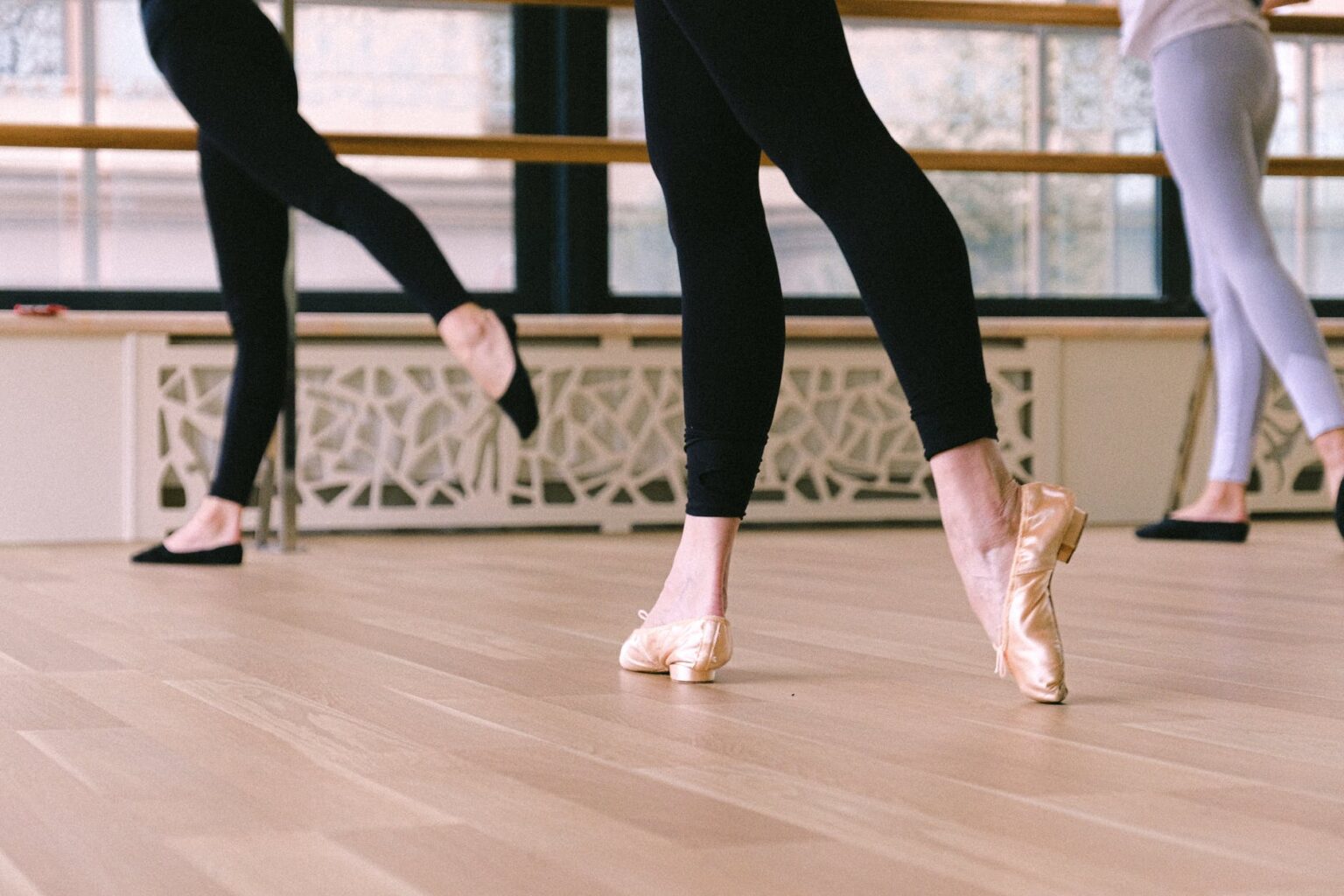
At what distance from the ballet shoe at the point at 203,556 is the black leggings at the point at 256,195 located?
0.07 meters

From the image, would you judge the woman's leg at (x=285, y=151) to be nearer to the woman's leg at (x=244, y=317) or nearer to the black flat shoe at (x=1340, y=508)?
the woman's leg at (x=244, y=317)

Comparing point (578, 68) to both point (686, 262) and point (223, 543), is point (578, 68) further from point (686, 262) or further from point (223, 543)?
point (686, 262)

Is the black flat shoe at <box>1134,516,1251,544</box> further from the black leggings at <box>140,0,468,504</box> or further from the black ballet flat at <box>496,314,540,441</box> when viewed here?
the black leggings at <box>140,0,468,504</box>

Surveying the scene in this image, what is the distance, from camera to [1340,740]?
99 cm

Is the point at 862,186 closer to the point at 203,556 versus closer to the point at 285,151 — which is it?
the point at 285,151

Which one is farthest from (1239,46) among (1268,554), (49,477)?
(49,477)

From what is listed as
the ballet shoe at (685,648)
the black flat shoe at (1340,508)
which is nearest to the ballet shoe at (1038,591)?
the ballet shoe at (685,648)

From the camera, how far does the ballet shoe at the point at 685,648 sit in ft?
4.06

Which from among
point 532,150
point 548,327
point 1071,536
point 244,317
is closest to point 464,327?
point 244,317

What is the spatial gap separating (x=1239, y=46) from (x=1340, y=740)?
5.70 ft

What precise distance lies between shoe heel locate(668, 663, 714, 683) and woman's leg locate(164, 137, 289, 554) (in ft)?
3.81

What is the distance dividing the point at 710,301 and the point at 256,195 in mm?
1189

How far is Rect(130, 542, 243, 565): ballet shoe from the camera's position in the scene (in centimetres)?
224

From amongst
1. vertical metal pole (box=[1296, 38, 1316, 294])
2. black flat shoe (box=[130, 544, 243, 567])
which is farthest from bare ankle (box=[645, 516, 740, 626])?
vertical metal pole (box=[1296, 38, 1316, 294])
